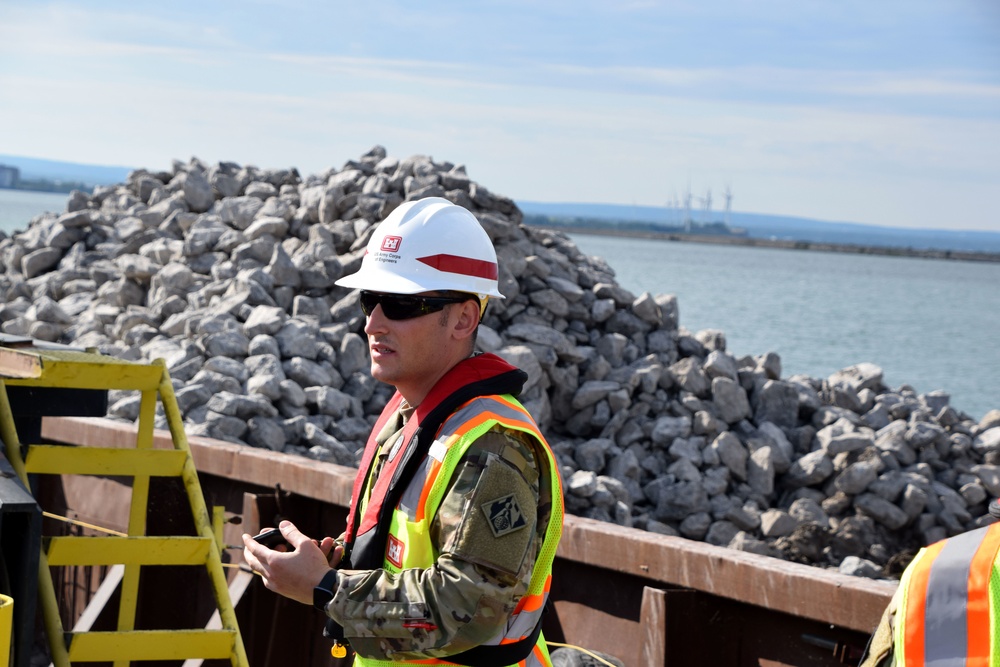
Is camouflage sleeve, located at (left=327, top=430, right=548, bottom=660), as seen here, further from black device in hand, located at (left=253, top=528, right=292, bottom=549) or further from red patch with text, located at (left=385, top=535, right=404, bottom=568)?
black device in hand, located at (left=253, top=528, right=292, bottom=549)

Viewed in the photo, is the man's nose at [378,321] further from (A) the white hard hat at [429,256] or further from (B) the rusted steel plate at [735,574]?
Result: (B) the rusted steel plate at [735,574]

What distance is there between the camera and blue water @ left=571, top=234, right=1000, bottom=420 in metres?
31.7

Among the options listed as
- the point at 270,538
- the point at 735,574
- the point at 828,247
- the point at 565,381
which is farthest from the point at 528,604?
the point at 828,247

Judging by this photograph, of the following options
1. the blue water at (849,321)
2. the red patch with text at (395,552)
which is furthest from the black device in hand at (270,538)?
the blue water at (849,321)

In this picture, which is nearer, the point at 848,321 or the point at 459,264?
the point at 459,264

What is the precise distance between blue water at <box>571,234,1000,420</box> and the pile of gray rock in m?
11.8

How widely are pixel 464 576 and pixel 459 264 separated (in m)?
0.69

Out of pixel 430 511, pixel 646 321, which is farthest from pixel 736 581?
pixel 646 321

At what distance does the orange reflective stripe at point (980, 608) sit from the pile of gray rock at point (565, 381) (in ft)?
21.1

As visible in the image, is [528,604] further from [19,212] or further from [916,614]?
[19,212]

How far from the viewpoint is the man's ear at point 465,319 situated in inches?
106

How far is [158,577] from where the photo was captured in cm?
627

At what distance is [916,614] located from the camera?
2432mm

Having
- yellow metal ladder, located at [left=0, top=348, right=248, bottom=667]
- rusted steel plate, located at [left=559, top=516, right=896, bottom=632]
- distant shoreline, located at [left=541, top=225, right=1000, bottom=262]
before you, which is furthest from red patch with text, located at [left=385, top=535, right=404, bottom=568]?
distant shoreline, located at [left=541, top=225, right=1000, bottom=262]
